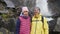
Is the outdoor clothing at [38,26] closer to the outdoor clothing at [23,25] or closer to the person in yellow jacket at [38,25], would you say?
the person in yellow jacket at [38,25]

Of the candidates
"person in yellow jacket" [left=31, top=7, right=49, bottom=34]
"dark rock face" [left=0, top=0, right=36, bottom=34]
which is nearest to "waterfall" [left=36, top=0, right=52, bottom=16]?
"dark rock face" [left=0, top=0, right=36, bottom=34]

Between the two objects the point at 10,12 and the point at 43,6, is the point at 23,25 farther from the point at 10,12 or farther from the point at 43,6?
the point at 43,6

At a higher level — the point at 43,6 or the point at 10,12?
the point at 43,6

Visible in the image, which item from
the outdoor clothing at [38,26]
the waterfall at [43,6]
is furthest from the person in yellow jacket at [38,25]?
the waterfall at [43,6]

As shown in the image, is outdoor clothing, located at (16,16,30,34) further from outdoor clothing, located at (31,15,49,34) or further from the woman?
outdoor clothing, located at (31,15,49,34)

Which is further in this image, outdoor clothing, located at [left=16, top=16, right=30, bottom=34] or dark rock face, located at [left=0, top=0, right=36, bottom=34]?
dark rock face, located at [left=0, top=0, right=36, bottom=34]

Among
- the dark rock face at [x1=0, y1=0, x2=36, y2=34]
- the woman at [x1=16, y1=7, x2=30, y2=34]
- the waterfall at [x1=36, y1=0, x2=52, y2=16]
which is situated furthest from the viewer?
the waterfall at [x1=36, y1=0, x2=52, y2=16]

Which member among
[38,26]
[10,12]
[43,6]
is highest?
[43,6]

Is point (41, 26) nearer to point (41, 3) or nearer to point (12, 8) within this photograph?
point (12, 8)

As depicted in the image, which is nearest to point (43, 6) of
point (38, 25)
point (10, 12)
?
point (10, 12)

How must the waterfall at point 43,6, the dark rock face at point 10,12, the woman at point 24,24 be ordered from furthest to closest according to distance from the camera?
the waterfall at point 43,6 → the dark rock face at point 10,12 → the woman at point 24,24

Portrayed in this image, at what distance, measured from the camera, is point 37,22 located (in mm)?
5703

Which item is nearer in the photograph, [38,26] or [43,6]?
[38,26]

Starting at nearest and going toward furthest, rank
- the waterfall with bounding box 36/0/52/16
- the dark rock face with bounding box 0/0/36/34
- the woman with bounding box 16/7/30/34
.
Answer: the woman with bounding box 16/7/30/34 < the dark rock face with bounding box 0/0/36/34 < the waterfall with bounding box 36/0/52/16
